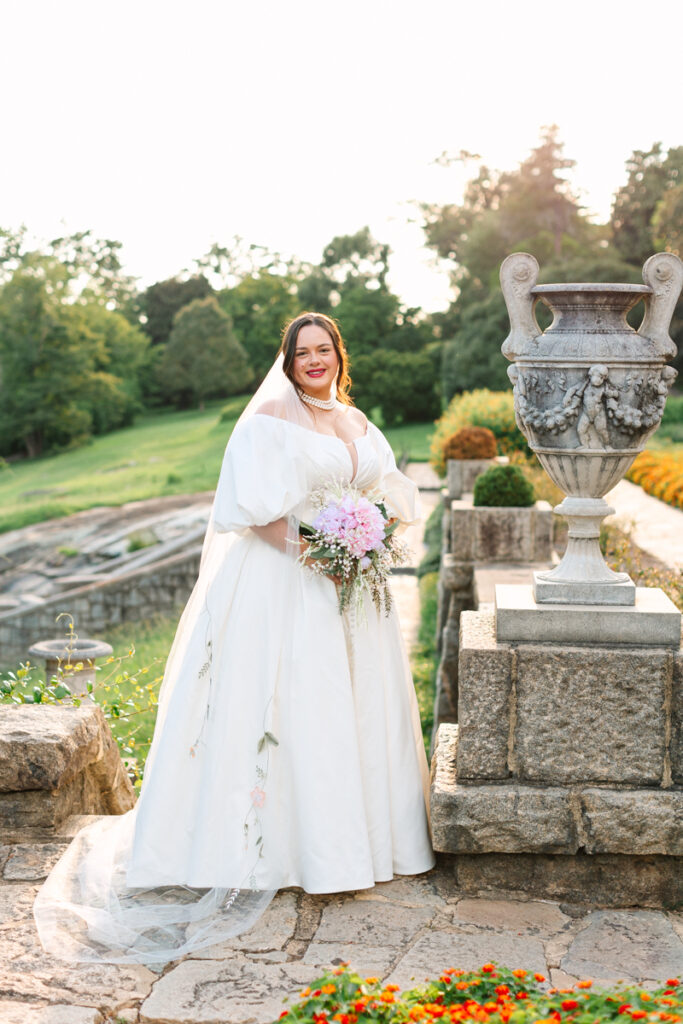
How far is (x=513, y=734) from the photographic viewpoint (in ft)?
10.2

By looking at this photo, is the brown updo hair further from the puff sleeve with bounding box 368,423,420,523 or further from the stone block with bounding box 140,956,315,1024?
the stone block with bounding box 140,956,315,1024

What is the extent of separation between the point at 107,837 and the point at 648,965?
76.3 inches

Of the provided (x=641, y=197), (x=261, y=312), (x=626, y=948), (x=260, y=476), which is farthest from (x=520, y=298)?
(x=261, y=312)

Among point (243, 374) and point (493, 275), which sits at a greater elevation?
point (493, 275)

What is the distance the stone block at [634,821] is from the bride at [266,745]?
613 millimetres

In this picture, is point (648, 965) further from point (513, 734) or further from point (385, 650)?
point (385, 650)

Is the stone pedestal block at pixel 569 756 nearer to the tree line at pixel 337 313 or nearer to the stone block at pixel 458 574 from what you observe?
the stone block at pixel 458 574

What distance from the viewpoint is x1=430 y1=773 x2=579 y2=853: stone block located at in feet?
10.1

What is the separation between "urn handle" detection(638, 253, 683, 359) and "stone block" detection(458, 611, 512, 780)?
3.56ft

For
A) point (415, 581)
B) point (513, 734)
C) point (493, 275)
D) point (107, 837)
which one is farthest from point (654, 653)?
point (493, 275)

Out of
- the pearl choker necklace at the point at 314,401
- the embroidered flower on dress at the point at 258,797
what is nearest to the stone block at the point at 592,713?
the embroidered flower on dress at the point at 258,797

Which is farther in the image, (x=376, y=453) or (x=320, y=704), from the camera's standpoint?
(x=376, y=453)

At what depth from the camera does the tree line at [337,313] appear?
31656 millimetres

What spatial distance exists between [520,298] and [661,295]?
17.2 inches
